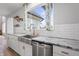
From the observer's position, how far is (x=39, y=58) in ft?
5.15

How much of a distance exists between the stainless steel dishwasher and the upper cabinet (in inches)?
9.0

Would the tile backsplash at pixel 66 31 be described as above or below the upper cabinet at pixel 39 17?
below

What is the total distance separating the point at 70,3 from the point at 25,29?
70 centimetres

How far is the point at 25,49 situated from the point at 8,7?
0.62m

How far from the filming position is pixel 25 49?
1604 mm

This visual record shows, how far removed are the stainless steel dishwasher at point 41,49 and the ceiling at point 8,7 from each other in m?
0.54

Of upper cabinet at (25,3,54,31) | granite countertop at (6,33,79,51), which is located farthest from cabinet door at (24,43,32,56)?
upper cabinet at (25,3,54,31)

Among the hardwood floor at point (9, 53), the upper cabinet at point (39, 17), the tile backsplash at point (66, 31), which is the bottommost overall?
the hardwood floor at point (9, 53)

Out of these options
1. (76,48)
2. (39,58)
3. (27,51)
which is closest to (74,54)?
(76,48)

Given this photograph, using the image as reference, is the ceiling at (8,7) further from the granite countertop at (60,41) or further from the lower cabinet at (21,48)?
the lower cabinet at (21,48)

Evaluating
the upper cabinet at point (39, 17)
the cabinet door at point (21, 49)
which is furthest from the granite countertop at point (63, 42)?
the cabinet door at point (21, 49)

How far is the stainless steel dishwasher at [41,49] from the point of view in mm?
1539

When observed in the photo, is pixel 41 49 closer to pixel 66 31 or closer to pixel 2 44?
pixel 66 31

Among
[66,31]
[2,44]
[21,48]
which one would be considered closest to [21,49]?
[21,48]
